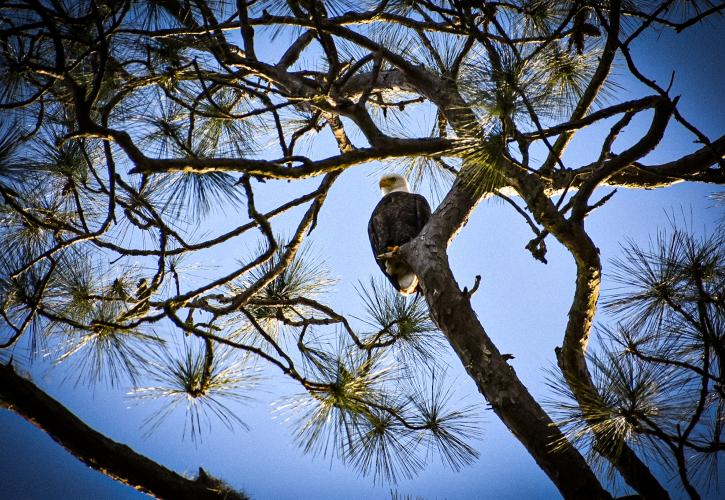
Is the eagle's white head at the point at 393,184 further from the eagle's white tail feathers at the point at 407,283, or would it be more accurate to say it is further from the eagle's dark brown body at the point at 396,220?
the eagle's white tail feathers at the point at 407,283

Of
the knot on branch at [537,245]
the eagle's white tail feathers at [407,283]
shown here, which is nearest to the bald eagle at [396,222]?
the eagle's white tail feathers at [407,283]

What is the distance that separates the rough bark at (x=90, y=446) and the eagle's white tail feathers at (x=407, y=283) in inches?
28.9

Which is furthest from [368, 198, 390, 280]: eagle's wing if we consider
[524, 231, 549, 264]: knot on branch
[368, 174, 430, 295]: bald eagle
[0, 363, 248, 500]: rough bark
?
[0, 363, 248, 500]: rough bark

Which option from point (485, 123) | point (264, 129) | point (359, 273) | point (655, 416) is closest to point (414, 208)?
point (264, 129)

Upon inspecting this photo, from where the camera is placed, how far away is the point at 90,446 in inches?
41.0

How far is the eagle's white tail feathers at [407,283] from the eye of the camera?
5.16ft

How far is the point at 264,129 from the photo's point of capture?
192 cm

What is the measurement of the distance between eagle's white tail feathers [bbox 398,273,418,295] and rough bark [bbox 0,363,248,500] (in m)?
0.73

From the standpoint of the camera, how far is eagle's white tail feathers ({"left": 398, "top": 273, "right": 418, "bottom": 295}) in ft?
5.16

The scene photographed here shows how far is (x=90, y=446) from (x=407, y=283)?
87cm

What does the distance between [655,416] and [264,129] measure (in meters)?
1.44

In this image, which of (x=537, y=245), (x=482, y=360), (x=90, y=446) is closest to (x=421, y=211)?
(x=537, y=245)

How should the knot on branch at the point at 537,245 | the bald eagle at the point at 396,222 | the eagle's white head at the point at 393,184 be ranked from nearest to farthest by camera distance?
the knot on branch at the point at 537,245 → the bald eagle at the point at 396,222 → the eagle's white head at the point at 393,184

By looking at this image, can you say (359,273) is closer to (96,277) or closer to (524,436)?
(96,277)
